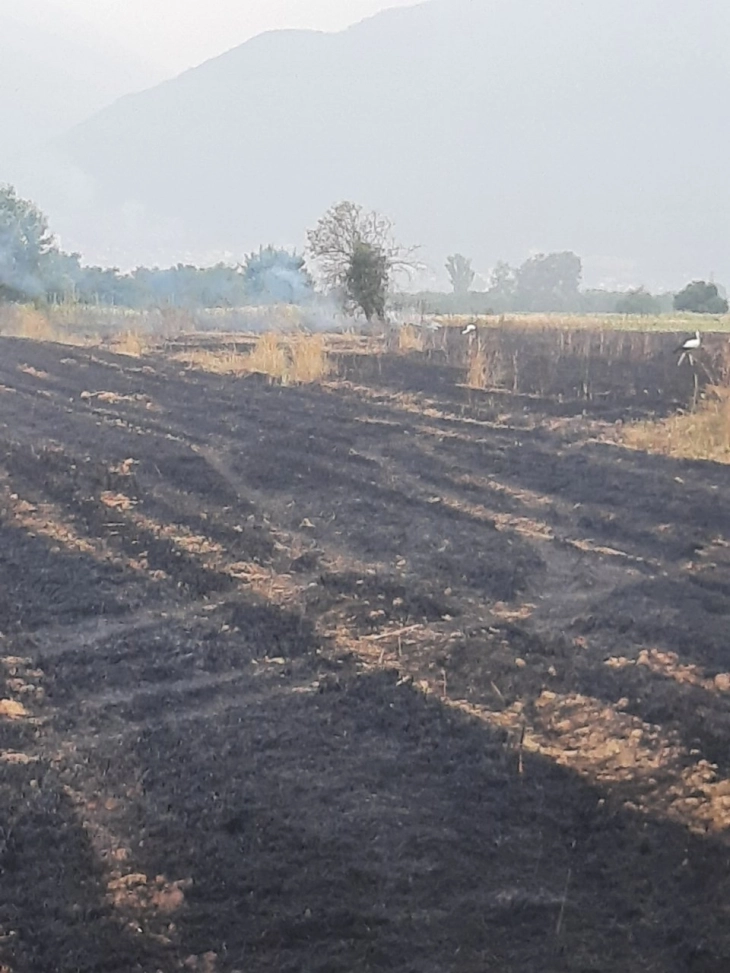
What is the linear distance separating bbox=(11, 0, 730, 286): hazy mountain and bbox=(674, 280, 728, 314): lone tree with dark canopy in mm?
27233

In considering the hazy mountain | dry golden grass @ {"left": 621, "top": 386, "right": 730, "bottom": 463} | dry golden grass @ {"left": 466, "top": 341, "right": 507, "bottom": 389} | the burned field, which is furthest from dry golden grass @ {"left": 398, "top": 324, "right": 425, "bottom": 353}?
the hazy mountain

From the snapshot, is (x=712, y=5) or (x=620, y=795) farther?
(x=712, y=5)

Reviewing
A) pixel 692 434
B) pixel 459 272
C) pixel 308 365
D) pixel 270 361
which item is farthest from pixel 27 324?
pixel 459 272

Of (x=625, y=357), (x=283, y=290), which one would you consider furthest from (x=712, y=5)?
(x=625, y=357)

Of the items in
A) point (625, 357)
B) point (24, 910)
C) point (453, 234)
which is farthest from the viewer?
point (453, 234)

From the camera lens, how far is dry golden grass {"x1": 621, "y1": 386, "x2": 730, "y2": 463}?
812 centimetres

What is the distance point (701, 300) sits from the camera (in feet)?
94.4

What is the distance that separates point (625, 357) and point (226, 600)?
357 inches

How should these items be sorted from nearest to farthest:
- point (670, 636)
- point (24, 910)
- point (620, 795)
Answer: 1. point (24, 910)
2. point (620, 795)
3. point (670, 636)

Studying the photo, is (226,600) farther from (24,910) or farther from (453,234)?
(453,234)

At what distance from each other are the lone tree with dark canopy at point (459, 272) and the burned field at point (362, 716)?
109ft

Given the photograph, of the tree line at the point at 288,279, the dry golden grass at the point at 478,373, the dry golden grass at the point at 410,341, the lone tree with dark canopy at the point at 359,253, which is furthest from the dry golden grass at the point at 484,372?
the tree line at the point at 288,279

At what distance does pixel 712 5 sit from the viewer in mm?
160375

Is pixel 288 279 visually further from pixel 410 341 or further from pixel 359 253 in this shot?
pixel 410 341
